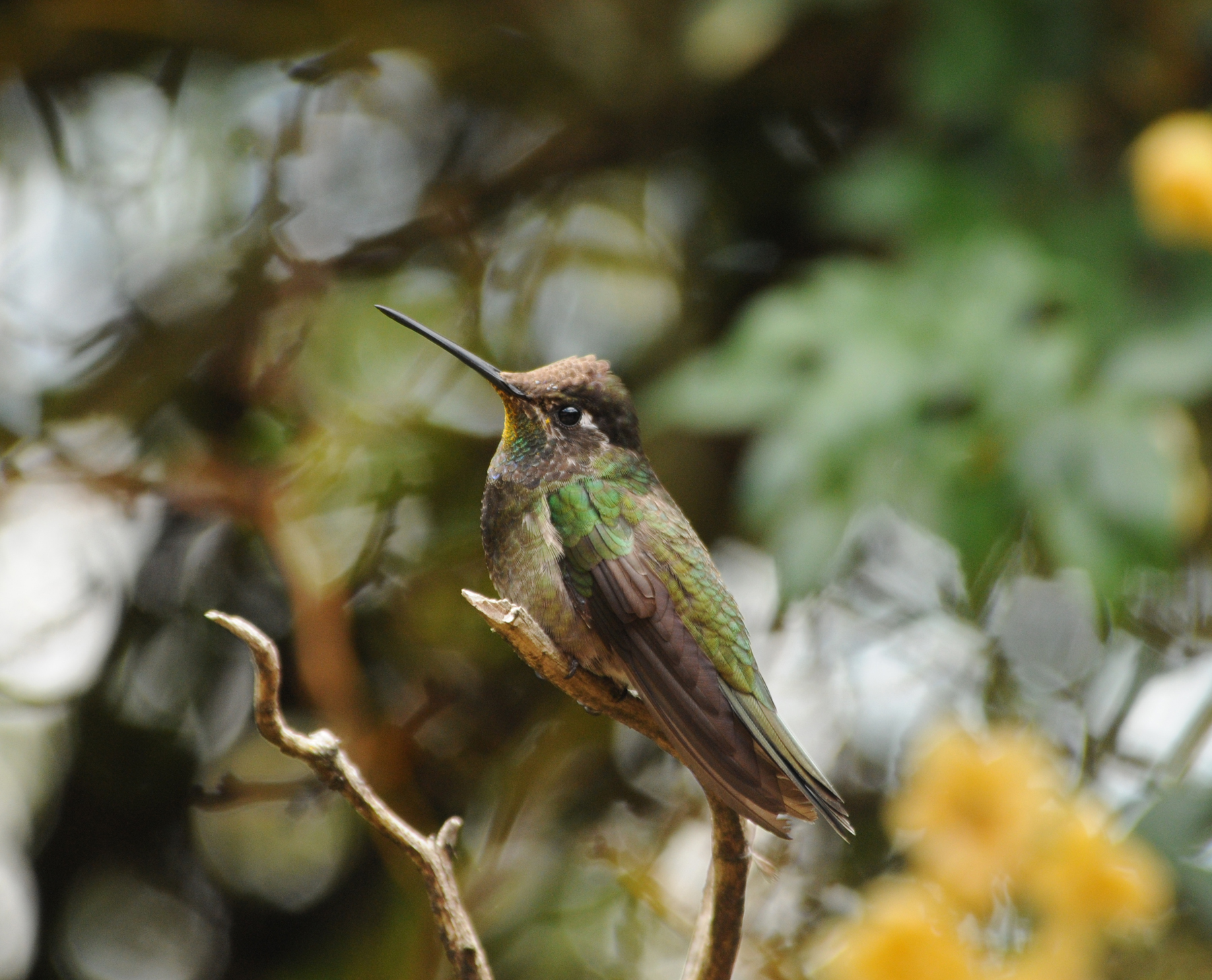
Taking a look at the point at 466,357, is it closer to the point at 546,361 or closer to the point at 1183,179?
the point at 1183,179

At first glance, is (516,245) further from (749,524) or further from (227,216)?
(749,524)

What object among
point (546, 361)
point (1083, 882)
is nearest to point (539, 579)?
point (1083, 882)

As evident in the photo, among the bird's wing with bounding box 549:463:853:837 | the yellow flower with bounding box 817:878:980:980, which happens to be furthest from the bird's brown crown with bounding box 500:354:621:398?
the yellow flower with bounding box 817:878:980:980

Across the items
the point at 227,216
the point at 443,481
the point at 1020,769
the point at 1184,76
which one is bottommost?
the point at 443,481

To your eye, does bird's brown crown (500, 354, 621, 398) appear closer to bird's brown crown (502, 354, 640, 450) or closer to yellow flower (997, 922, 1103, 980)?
bird's brown crown (502, 354, 640, 450)

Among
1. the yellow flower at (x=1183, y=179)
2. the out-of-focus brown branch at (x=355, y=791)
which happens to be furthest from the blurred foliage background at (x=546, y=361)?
the out-of-focus brown branch at (x=355, y=791)

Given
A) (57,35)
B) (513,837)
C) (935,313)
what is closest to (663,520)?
(935,313)

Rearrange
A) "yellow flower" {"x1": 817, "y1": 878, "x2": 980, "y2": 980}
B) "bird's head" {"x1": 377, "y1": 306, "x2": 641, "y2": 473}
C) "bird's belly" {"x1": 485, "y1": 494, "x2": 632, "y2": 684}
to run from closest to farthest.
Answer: "yellow flower" {"x1": 817, "y1": 878, "x2": 980, "y2": 980}
"bird's belly" {"x1": 485, "y1": 494, "x2": 632, "y2": 684}
"bird's head" {"x1": 377, "y1": 306, "x2": 641, "y2": 473}
